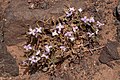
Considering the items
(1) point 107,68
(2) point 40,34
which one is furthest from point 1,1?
(1) point 107,68

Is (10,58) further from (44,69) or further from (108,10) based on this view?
(108,10)

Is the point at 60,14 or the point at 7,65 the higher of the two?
the point at 60,14


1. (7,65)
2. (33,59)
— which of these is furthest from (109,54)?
(7,65)

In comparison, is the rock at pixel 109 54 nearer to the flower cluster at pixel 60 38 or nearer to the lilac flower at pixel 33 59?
the flower cluster at pixel 60 38

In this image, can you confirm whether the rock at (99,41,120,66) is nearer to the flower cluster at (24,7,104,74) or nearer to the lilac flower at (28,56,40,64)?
the flower cluster at (24,7,104,74)

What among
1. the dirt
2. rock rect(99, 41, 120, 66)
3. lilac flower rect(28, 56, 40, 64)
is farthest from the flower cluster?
rock rect(99, 41, 120, 66)

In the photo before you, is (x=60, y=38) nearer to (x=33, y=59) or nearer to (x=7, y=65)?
(x=33, y=59)

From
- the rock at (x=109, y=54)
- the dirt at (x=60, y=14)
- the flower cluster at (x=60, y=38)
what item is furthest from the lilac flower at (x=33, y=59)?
the rock at (x=109, y=54)
